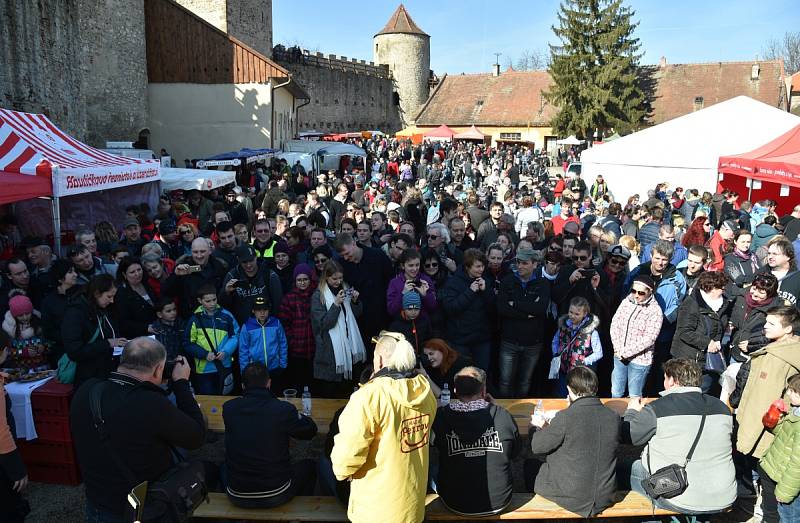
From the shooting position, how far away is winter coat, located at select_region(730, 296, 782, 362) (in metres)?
4.31

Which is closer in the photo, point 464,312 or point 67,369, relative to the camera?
point 67,369

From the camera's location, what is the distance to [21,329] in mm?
4426

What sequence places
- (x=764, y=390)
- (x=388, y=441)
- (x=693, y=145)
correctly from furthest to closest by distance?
1. (x=693, y=145)
2. (x=764, y=390)
3. (x=388, y=441)

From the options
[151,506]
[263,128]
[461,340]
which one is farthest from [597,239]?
[263,128]

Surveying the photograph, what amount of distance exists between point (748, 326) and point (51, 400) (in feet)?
17.0

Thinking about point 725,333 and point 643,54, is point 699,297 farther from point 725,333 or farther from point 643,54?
point 643,54

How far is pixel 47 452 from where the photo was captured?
13.7ft

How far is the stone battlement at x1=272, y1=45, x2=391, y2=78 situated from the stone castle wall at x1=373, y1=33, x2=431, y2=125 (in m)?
2.28

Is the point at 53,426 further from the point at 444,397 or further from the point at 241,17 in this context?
the point at 241,17

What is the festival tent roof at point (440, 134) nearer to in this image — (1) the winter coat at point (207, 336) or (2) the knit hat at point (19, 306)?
(1) the winter coat at point (207, 336)

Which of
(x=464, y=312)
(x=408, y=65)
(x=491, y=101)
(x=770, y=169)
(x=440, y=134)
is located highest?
(x=408, y=65)

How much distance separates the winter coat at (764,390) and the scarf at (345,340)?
2812 millimetres

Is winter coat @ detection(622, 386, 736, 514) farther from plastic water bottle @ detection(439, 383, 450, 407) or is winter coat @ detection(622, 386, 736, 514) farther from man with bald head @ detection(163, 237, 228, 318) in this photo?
man with bald head @ detection(163, 237, 228, 318)

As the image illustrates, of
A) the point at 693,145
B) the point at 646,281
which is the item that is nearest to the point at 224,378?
the point at 646,281
